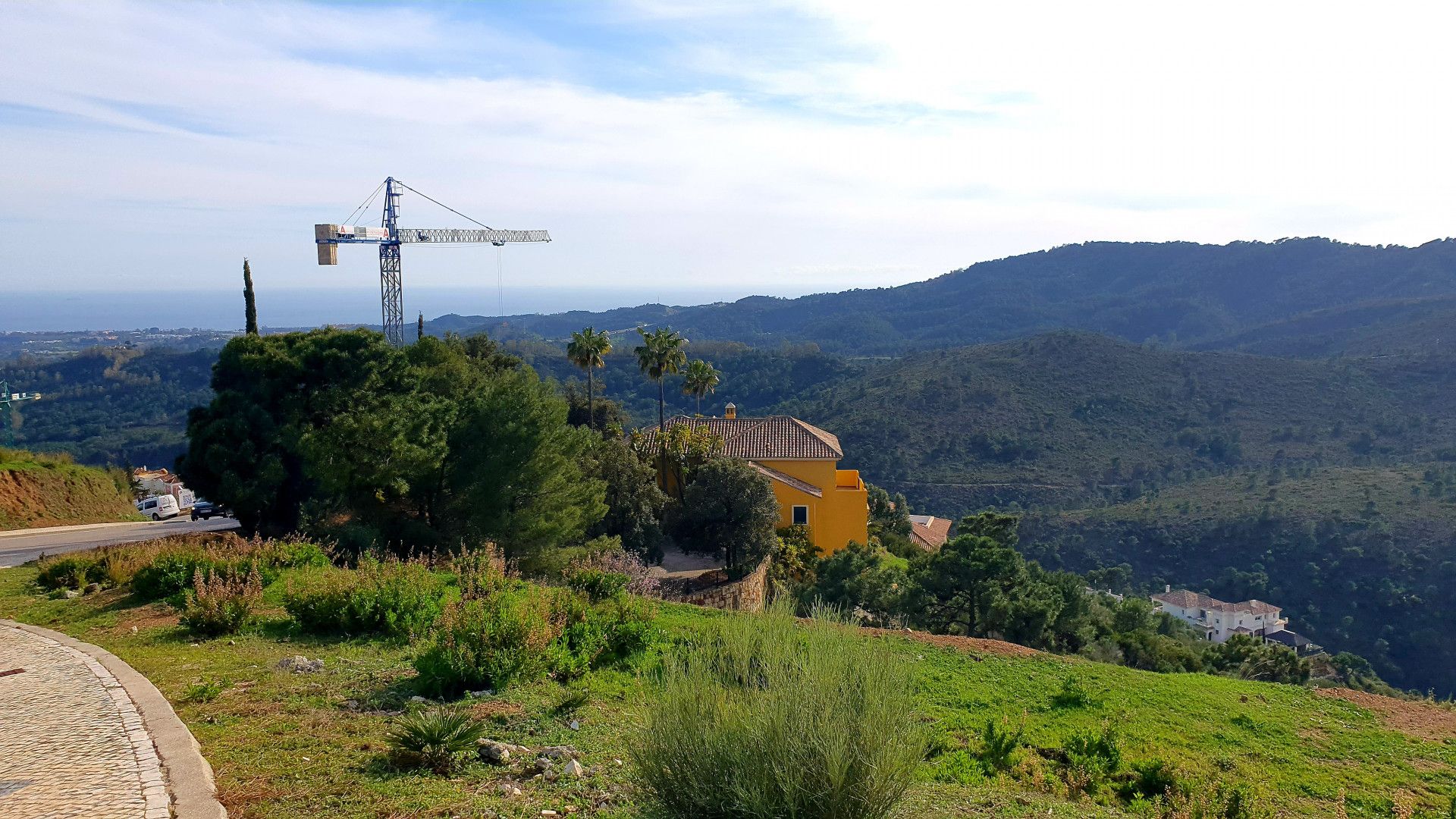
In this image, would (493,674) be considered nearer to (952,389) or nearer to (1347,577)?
(1347,577)

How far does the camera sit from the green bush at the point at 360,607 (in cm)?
935

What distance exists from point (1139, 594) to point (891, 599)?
100 ft

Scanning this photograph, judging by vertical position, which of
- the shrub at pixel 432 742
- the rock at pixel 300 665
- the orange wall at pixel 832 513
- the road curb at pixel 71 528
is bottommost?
the orange wall at pixel 832 513

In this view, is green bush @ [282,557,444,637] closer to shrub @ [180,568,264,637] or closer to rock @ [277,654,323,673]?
shrub @ [180,568,264,637]

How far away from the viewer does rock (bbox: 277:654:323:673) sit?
7904 millimetres

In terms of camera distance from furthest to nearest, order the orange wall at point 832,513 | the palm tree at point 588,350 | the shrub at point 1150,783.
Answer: the palm tree at point 588,350 → the orange wall at point 832,513 → the shrub at point 1150,783

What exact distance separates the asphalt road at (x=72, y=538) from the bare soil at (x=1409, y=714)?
71.1 ft

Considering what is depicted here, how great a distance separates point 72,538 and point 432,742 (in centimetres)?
1879

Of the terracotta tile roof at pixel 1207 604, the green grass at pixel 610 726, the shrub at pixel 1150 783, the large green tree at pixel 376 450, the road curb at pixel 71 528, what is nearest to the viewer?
the green grass at pixel 610 726

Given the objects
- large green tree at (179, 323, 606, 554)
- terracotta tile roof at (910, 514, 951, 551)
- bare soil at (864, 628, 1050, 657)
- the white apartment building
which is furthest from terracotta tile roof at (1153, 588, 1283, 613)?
large green tree at (179, 323, 606, 554)

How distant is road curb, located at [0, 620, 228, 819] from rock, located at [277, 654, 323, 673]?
3.66ft

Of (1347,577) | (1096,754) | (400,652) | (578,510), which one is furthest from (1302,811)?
(1347,577)

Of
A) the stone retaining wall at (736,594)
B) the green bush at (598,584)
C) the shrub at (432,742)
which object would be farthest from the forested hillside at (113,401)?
the shrub at (432,742)

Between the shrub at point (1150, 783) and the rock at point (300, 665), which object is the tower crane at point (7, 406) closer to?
the rock at point (300, 665)
